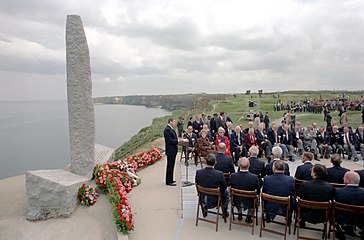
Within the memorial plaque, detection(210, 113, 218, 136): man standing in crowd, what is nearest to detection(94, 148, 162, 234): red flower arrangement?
the memorial plaque

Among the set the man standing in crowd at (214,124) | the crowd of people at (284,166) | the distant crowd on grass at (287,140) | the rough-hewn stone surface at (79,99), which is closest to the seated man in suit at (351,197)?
the crowd of people at (284,166)

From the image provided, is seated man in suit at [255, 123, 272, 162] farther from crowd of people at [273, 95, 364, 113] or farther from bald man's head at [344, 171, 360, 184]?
crowd of people at [273, 95, 364, 113]

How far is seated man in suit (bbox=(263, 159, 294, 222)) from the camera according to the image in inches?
196

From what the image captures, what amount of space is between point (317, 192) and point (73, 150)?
6224 mm

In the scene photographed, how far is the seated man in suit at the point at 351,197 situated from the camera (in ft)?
14.6

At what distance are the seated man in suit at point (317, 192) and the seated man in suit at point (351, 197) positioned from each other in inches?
6.4

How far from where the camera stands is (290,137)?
11.0 metres

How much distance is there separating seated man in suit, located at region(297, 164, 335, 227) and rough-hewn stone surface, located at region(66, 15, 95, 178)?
5.70 m

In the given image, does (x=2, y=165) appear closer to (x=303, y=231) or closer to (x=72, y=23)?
(x=72, y=23)

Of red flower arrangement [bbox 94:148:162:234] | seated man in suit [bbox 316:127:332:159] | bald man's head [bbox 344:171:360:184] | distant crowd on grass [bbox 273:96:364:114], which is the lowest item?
red flower arrangement [bbox 94:148:162:234]

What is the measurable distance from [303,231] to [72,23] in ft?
24.8

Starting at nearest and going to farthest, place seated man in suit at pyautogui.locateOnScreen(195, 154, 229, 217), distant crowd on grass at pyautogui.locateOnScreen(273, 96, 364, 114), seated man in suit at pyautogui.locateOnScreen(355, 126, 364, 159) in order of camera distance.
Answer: seated man in suit at pyautogui.locateOnScreen(195, 154, 229, 217)
seated man in suit at pyautogui.locateOnScreen(355, 126, 364, 159)
distant crowd on grass at pyautogui.locateOnScreen(273, 96, 364, 114)

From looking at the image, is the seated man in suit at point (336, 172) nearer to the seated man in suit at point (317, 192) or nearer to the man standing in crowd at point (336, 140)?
the seated man in suit at point (317, 192)

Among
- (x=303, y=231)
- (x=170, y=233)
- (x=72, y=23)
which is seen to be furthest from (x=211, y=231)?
(x=72, y=23)
